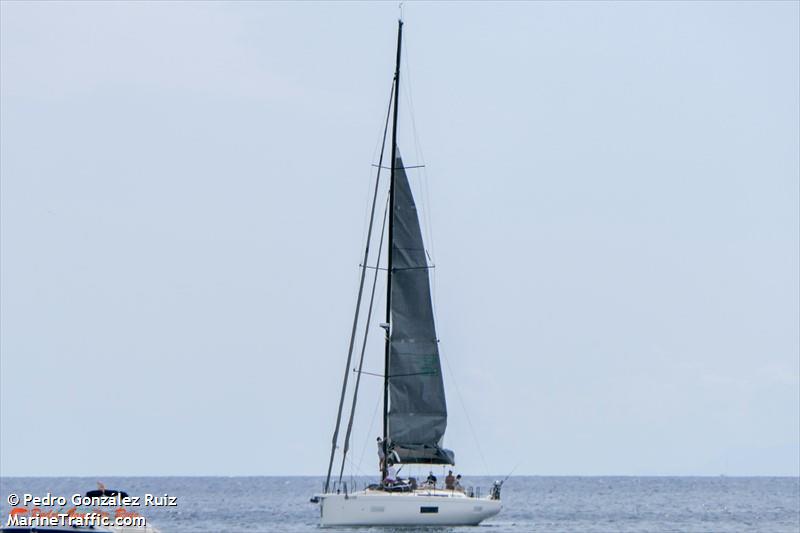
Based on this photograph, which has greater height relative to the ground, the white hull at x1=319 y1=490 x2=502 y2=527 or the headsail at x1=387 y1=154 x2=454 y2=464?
the headsail at x1=387 y1=154 x2=454 y2=464

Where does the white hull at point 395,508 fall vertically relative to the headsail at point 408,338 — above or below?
below

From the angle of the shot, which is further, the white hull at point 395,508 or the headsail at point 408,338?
the headsail at point 408,338

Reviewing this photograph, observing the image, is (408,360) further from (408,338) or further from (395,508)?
(395,508)

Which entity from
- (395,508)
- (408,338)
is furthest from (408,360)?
(395,508)

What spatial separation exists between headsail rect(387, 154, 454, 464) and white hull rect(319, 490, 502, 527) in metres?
3.51

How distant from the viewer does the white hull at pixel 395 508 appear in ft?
198

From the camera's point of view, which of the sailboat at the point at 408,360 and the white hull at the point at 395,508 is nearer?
the white hull at the point at 395,508

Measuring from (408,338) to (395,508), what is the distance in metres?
8.23

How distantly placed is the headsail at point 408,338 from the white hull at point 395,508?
11.5 feet

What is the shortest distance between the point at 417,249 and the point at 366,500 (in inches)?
463

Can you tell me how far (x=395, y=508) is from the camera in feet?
198

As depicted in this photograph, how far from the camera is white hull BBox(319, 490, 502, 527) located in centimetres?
6050

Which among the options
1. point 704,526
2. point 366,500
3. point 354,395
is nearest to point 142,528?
point 366,500

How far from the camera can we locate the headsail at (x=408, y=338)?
64.8m
